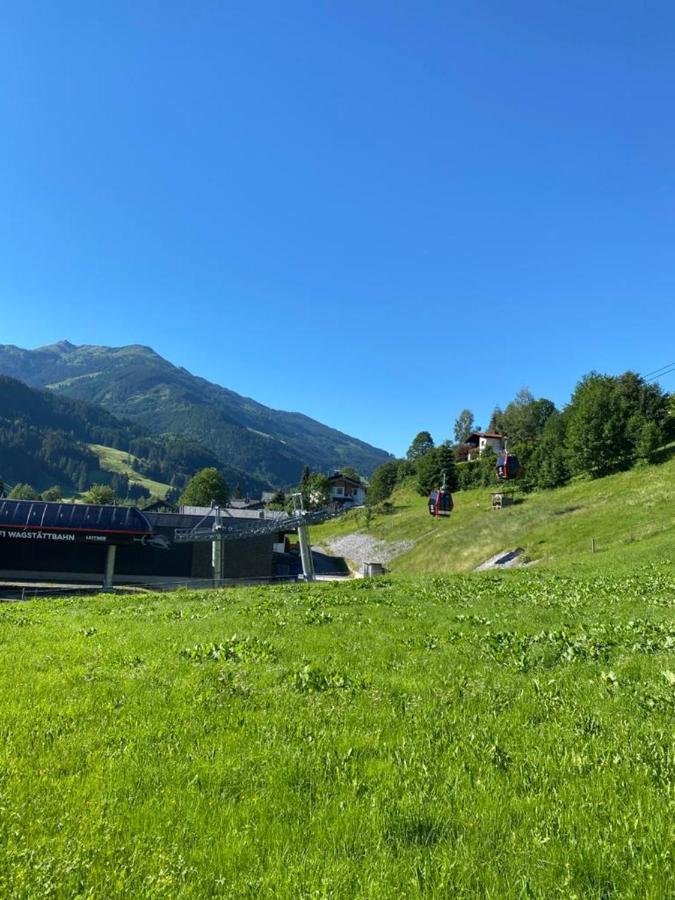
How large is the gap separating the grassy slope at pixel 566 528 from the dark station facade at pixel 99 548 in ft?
78.5

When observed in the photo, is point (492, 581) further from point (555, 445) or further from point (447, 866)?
point (555, 445)

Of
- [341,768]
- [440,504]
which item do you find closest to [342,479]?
[440,504]

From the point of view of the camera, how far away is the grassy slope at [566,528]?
123 feet

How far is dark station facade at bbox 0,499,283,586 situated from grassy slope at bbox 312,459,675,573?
23.9 m

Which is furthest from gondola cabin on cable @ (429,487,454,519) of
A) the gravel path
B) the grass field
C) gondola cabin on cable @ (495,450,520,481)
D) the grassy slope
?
the grass field

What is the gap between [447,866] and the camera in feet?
11.9

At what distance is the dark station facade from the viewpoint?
51625 mm

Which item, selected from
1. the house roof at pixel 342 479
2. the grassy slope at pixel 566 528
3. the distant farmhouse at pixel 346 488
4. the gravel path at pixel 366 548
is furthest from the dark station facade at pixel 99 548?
the house roof at pixel 342 479

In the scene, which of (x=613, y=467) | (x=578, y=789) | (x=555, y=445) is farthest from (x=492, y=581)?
(x=555, y=445)

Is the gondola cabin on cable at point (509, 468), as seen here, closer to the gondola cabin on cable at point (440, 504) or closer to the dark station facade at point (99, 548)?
the gondola cabin on cable at point (440, 504)

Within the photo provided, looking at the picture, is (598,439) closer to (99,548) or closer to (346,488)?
(99,548)

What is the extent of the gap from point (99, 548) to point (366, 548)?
41432 mm

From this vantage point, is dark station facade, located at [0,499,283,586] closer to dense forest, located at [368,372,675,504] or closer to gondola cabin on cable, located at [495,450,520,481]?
gondola cabin on cable, located at [495,450,520,481]

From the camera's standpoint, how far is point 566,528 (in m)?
49.4
